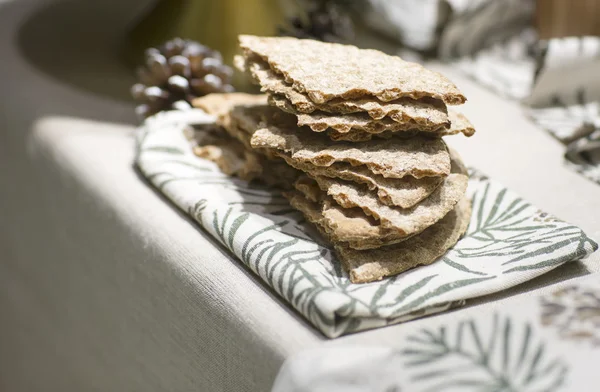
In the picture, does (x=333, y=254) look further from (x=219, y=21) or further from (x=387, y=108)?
(x=219, y=21)

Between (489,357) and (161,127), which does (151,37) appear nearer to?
(161,127)

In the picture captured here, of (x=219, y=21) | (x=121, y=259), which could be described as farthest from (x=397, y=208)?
(x=219, y=21)

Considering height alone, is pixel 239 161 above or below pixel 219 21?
below

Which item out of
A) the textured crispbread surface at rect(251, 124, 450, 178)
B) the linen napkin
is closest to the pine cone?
the linen napkin

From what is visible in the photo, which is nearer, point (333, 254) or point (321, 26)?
point (333, 254)

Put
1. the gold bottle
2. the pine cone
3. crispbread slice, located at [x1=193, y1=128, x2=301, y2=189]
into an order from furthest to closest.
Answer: the gold bottle, the pine cone, crispbread slice, located at [x1=193, y1=128, x2=301, y2=189]

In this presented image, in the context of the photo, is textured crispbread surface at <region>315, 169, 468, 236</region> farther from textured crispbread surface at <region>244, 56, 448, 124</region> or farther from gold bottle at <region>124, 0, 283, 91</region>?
gold bottle at <region>124, 0, 283, 91</region>
